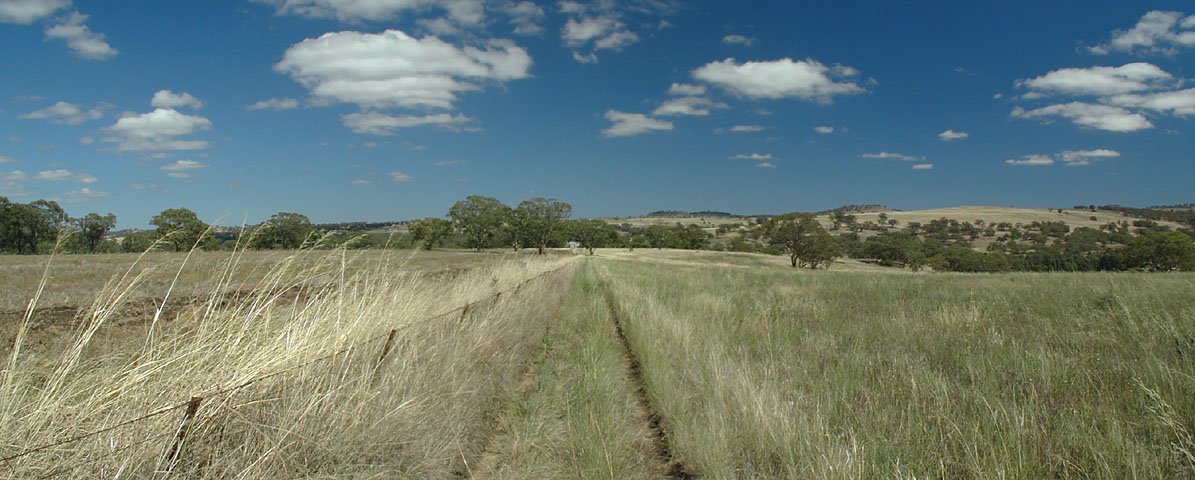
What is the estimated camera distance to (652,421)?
5.18 metres

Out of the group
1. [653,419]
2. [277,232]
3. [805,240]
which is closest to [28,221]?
[277,232]

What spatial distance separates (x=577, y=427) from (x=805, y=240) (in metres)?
69.8

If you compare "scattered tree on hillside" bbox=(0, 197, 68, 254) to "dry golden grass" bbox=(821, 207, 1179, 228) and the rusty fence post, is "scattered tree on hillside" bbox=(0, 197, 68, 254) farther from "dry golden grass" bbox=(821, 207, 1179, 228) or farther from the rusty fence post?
"dry golden grass" bbox=(821, 207, 1179, 228)

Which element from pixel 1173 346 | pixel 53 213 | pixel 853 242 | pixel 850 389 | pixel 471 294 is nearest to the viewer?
pixel 850 389

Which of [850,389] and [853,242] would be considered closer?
[850,389]

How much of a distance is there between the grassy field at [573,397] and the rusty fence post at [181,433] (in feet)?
0.14

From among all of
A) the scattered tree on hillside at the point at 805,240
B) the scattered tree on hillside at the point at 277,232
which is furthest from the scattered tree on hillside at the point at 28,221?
the scattered tree on hillside at the point at 805,240

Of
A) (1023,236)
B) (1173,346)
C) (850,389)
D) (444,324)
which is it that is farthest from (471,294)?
(1023,236)

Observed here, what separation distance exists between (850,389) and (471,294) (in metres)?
6.71

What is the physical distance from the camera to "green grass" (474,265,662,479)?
398cm

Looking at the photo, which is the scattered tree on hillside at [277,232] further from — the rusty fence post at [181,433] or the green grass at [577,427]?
the green grass at [577,427]

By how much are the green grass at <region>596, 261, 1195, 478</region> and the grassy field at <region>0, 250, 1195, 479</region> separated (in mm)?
29

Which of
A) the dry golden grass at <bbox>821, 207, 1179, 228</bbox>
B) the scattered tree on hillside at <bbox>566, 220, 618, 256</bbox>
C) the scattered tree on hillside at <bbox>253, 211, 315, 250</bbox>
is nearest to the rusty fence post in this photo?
the scattered tree on hillside at <bbox>253, 211, 315, 250</bbox>

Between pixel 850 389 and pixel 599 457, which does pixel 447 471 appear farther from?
pixel 850 389
